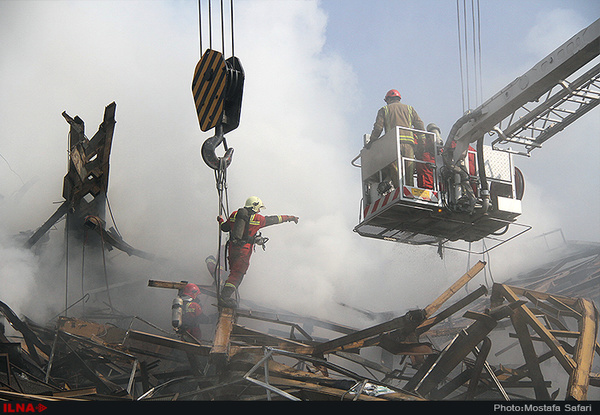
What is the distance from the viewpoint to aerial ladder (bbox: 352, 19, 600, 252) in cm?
812

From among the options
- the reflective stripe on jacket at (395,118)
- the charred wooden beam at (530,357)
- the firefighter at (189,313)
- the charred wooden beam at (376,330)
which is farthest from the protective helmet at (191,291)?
the charred wooden beam at (530,357)

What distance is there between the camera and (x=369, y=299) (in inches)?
640

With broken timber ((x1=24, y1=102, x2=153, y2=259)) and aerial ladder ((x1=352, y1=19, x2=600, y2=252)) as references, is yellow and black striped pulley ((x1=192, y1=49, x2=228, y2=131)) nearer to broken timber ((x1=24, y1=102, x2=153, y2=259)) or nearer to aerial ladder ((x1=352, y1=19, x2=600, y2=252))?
aerial ladder ((x1=352, y1=19, x2=600, y2=252))

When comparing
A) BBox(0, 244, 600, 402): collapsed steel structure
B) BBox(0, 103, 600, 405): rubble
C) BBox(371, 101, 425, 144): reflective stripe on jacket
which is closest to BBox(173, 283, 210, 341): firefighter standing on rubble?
BBox(0, 103, 600, 405): rubble

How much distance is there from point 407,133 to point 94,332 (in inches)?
215

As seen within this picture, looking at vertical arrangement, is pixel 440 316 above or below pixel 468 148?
below

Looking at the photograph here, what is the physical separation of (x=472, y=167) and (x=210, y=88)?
4.36m

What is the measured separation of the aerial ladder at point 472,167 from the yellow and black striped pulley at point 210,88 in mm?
2926

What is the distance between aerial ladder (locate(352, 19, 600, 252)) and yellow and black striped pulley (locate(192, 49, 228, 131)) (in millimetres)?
2926

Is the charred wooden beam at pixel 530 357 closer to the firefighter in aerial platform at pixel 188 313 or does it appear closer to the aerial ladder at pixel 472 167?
the aerial ladder at pixel 472 167

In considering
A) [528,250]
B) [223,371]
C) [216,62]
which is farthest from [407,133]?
[528,250]

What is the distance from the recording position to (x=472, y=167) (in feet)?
29.2

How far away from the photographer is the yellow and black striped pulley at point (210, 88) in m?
6.34
